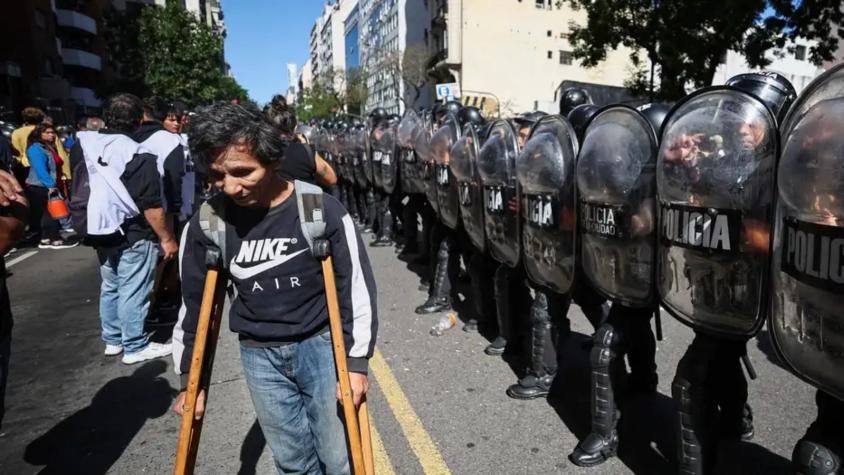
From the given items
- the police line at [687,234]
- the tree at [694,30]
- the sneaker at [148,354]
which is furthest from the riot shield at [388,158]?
the tree at [694,30]

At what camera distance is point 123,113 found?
13.5ft

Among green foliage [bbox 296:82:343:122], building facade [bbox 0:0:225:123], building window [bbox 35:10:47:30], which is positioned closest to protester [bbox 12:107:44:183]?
building facade [bbox 0:0:225:123]

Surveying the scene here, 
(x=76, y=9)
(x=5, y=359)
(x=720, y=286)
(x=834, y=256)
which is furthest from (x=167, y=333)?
(x=76, y=9)

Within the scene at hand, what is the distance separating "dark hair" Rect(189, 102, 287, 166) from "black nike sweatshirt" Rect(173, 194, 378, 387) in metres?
0.23

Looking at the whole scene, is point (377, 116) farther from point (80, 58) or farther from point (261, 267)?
point (80, 58)

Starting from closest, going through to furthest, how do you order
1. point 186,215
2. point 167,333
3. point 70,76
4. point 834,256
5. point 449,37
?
1. point 834,256
2. point 167,333
3. point 186,215
4. point 70,76
5. point 449,37

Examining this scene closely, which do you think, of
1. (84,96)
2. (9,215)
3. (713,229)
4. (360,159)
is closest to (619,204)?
(713,229)

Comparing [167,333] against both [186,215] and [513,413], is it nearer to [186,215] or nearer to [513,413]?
[186,215]

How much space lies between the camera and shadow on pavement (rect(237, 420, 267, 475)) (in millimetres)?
3021

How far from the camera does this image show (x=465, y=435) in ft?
10.8

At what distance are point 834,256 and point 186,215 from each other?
5.29m

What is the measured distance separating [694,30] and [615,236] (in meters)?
17.3

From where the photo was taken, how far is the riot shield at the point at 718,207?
2.02 m

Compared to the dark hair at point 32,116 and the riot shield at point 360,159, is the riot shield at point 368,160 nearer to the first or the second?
the riot shield at point 360,159
